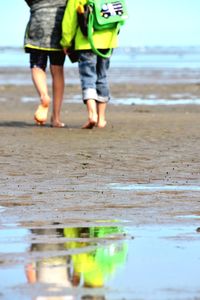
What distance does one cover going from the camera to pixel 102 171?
754 centimetres

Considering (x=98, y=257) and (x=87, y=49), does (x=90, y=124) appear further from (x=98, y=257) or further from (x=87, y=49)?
(x=98, y=257)

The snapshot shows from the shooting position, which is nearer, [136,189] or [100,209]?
[100,209]

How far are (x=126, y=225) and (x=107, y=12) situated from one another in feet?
15.6

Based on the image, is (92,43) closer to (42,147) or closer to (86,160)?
(42,147)

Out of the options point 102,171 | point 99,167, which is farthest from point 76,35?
point 102,171

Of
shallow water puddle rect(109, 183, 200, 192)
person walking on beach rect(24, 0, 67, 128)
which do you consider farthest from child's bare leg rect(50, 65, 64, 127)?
shallow water puddle rect(109, 183, 200, 192)

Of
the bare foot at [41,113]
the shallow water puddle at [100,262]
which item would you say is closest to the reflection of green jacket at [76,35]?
the bare foot at [41,113]

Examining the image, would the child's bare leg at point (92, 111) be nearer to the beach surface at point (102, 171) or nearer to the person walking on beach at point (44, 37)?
the beach surface at point (102, 171)

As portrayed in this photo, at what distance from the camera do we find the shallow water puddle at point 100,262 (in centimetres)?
415

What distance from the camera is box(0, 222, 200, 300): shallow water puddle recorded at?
4148 mm

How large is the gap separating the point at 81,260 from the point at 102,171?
9.31ft

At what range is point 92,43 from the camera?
9938 mm

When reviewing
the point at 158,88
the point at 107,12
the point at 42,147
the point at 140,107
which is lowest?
the point at 158,88

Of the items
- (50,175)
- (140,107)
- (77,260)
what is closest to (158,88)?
(140,107)
